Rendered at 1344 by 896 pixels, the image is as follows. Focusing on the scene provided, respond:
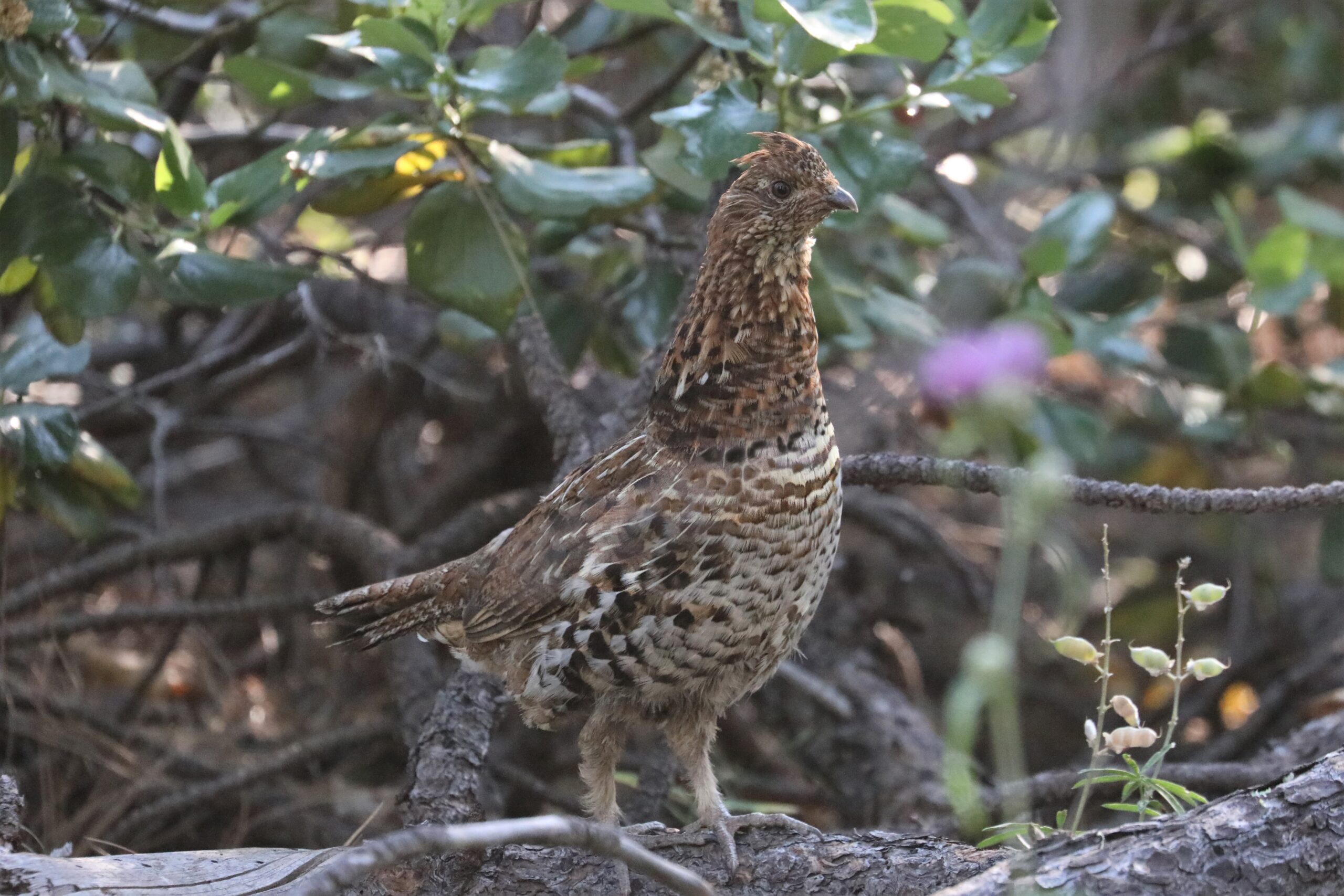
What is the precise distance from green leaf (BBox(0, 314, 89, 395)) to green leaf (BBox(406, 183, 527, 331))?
93 cm

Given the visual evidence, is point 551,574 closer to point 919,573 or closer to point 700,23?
point 700,23

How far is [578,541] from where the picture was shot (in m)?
2.79

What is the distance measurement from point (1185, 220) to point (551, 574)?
4.23 metres

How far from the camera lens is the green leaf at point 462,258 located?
128 inches

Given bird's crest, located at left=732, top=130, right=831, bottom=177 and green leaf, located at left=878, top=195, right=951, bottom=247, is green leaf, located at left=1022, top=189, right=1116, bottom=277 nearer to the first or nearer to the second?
green leaf, located at left=878, top=195, right=951, bottom=247

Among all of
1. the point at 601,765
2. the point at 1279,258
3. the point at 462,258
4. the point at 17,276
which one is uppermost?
the point at 462,258

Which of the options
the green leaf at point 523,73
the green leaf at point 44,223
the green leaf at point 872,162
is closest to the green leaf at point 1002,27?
the green leaf at point 872,162

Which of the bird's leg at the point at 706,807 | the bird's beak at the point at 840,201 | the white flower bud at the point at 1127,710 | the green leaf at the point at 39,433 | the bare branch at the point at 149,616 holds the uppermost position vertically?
the bird's beak at the point at 840,201

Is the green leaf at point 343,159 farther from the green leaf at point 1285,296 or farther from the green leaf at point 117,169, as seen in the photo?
the green leaf at point 1285,296

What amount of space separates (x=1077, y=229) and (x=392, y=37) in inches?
98.1

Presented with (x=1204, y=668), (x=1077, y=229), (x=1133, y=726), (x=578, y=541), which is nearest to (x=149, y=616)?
(x=578, y=541)

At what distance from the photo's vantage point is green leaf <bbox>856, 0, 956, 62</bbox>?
2.93 meters

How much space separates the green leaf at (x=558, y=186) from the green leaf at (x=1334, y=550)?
8.55 ft

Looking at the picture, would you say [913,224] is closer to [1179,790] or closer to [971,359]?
[971,359]
